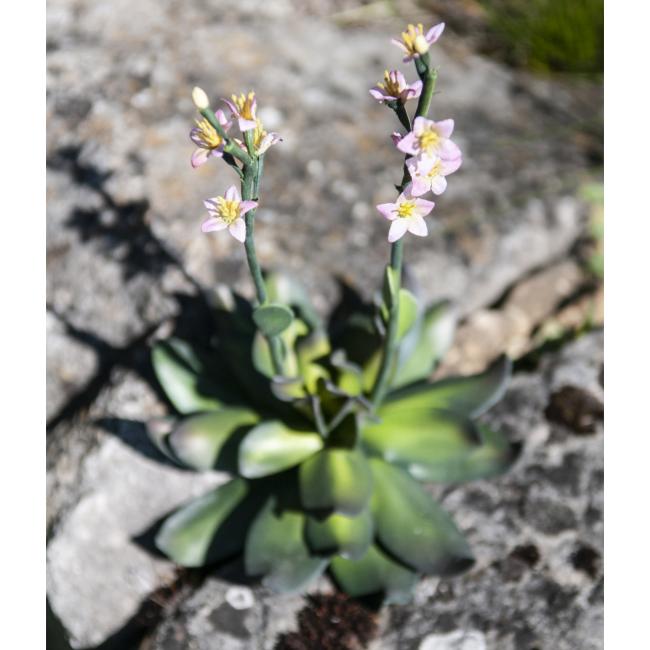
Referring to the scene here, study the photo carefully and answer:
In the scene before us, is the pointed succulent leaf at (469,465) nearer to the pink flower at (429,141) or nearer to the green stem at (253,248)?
the green stem at (253,248)

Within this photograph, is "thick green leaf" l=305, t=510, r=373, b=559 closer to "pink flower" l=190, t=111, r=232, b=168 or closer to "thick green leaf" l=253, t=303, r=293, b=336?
"thick green leaf" l=253, t=303, r=293, b=336

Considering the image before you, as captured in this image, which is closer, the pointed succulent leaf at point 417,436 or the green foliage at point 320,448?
the green foliage at point 320,448

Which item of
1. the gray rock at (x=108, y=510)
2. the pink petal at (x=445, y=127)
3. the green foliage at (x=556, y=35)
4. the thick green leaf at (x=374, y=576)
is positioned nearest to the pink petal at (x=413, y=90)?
the pink petal at (x=445, y=127)

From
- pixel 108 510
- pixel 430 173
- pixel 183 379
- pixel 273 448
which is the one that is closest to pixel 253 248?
pixel 430 173

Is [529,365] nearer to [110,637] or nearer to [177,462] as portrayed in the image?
[177,462]

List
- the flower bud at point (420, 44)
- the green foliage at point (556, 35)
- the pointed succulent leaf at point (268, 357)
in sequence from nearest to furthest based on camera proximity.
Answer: the flower bud at point (420, 44), the pointed succulent leaf at point (268, 357), the green foliage at point (556, 35)

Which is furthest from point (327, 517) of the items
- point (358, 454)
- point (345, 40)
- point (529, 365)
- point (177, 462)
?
point (345, 40)
